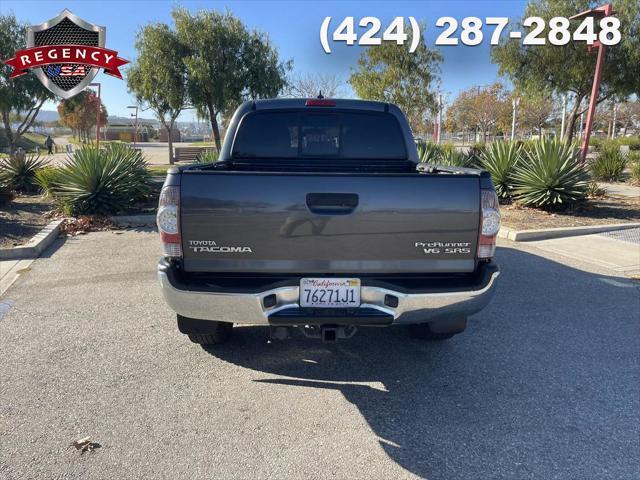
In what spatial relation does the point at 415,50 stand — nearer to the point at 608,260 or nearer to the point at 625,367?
the point at 608,260

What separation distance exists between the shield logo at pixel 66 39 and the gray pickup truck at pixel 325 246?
1551cm

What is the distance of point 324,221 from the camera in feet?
9.59

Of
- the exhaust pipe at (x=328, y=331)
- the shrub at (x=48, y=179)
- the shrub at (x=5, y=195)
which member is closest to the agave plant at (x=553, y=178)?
the exhaust pipe at (x=328, y=331)

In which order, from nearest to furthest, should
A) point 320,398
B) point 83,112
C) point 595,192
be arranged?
point 320,398
point 595,192
point 83,112

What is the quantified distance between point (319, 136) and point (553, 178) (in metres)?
7.37

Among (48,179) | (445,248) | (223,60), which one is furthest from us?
(223,60)

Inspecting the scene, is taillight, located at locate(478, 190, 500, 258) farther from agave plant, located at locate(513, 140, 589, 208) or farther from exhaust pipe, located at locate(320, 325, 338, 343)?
agave plant, located at locate(513, 140, 589, 208)

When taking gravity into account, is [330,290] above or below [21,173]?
below

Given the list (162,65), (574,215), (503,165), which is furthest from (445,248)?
(162,65)

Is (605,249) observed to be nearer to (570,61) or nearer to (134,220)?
(134,220)

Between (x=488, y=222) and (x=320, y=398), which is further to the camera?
(x=320, y=398)

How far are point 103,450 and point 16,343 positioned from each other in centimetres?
201

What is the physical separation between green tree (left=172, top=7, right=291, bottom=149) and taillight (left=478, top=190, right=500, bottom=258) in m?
18.3

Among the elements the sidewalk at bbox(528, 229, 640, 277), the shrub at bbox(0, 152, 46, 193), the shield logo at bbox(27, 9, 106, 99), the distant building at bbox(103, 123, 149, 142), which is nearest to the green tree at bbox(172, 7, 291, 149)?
the shield logo at bbox(27, 9, 106, 99)
